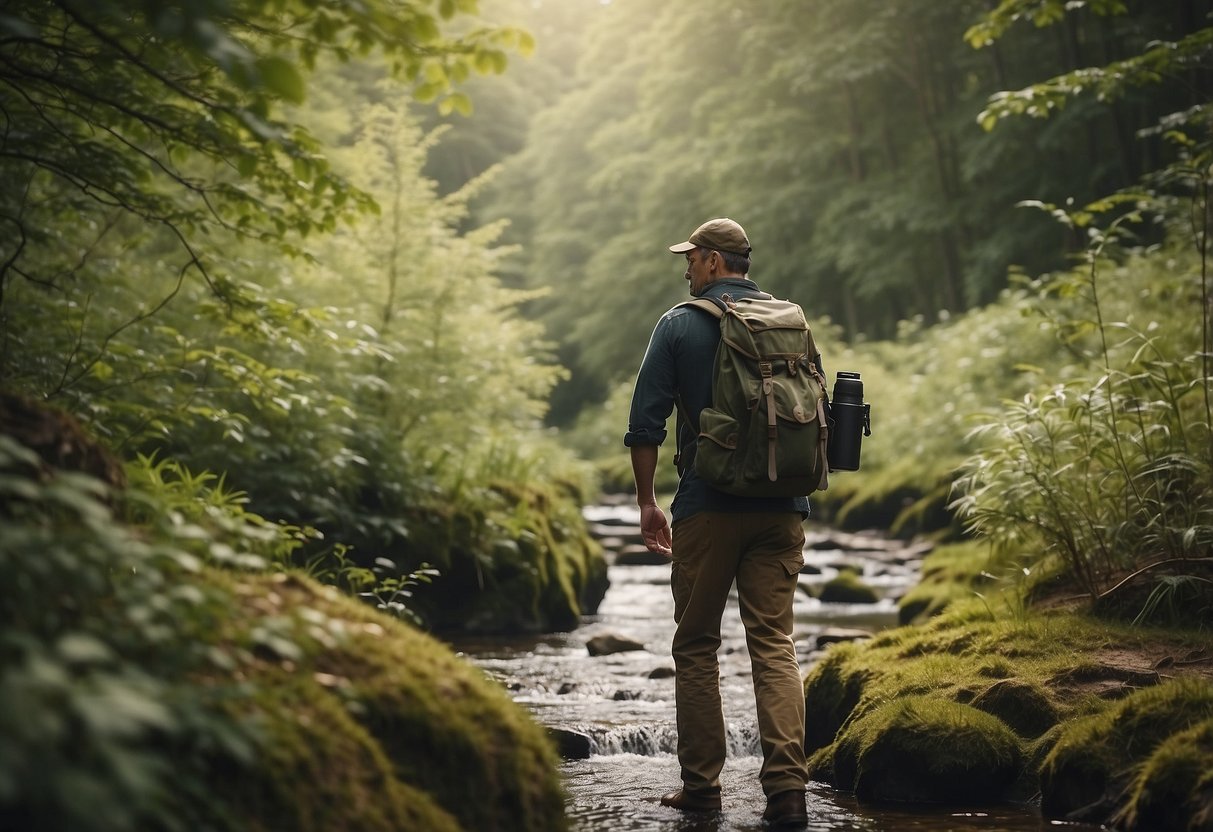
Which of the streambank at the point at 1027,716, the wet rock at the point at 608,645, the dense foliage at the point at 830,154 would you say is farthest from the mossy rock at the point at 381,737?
the dense foliage at the point at 830,154

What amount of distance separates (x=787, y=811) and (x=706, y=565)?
97 centimetres

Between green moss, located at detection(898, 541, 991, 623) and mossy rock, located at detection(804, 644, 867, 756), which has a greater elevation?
green moss, located at detection(898, 541, 991, 623)

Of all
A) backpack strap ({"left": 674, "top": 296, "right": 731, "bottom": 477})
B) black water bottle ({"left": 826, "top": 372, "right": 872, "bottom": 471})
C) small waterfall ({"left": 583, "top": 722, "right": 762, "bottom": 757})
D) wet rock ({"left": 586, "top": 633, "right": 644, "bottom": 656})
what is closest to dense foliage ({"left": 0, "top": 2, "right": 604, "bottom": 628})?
wet rock ({"left": 586, "top": 633, "right": 644, "bottom": 656})

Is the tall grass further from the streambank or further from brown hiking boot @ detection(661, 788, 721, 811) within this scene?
brown hiking boot @ detection(661, 788, 721, 811)

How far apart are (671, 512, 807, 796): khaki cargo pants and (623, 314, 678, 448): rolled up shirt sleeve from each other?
0.40m

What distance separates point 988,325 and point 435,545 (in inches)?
384

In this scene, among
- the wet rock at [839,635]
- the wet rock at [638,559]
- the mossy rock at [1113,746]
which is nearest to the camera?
the mossy rock at [1113,746]

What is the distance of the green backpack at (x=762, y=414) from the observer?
13.1ft

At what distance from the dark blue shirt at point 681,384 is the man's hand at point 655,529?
2.8 inches

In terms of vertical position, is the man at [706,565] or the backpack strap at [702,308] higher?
the backpack strap at [702,308]

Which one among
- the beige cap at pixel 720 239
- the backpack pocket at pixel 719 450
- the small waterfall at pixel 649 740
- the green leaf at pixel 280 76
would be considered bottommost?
the small waterfall at pixel 649 740

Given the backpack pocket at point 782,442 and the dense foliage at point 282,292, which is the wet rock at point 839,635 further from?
the backpack pocket at point 782,442

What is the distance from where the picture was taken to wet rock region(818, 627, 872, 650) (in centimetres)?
795

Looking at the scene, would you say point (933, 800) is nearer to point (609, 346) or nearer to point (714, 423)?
point (714, 423)
